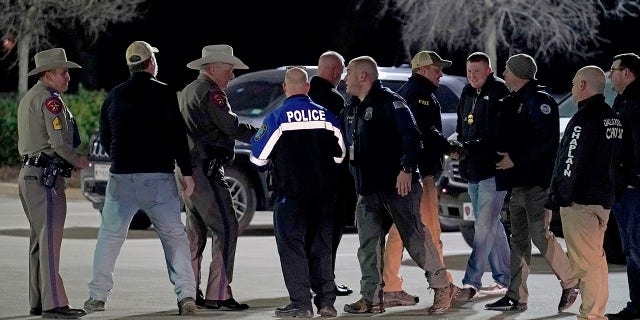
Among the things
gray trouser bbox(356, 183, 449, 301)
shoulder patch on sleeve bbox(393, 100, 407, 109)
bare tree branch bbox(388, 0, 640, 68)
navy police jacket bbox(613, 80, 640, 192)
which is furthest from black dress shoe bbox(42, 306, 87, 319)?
bare tree branch bbox(388, 0, 640, 68)

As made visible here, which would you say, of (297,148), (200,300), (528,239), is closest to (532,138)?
(528,239)

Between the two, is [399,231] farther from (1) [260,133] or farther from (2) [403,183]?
(1) [260,133]

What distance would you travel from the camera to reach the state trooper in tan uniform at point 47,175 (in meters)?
10.2

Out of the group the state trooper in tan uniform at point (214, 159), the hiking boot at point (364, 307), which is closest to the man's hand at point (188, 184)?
the state trooper in tan uniform at point (214, 159)

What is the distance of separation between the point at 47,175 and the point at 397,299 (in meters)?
2.68

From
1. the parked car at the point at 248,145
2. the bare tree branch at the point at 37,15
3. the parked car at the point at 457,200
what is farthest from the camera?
the bare tree branch at the point at 37,15

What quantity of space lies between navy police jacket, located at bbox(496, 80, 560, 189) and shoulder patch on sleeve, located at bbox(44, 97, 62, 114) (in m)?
3.14

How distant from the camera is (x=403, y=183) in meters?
10.6

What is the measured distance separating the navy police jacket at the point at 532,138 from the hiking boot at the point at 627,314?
41.7 inches

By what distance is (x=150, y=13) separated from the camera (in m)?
38.5

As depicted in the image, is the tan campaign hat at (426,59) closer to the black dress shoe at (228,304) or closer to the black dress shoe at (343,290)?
the black dress shoe at (343,290)

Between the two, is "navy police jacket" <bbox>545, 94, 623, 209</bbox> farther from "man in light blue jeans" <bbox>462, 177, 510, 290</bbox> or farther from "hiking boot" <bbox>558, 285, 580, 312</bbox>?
"man in light blue jeans" <bbox>462, 177, 510, 290</bbox>

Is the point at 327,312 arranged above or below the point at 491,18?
below

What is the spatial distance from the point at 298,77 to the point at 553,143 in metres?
1.90
